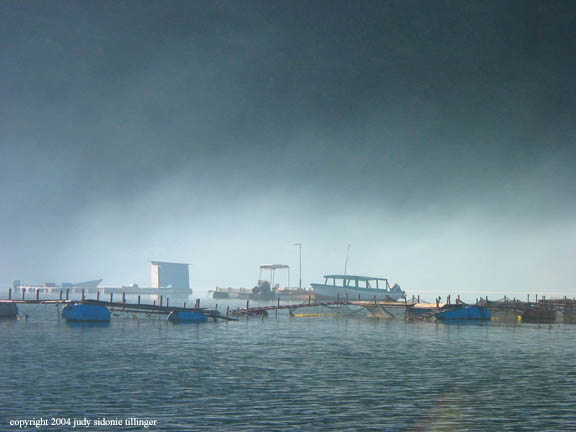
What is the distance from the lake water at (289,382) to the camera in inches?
1050

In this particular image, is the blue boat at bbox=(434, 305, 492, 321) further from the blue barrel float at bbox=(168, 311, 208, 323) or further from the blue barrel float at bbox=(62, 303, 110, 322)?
the blue barrel float at bbox=(62, 303, 110, 322)

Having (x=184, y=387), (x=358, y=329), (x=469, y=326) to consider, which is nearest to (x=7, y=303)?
(x=358, y=329)

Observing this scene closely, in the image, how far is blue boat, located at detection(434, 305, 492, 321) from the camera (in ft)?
311

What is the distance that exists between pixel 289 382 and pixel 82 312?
5680cm

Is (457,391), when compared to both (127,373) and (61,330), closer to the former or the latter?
(127,373)

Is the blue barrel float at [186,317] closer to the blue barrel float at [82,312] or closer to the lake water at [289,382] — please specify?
the blue barrel float at [82,312]

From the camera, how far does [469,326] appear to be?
88750 millimetres

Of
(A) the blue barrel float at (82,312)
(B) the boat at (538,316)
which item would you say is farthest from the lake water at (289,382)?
(B) the boat at (538,316)

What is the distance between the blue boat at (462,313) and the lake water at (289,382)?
27.1 metres

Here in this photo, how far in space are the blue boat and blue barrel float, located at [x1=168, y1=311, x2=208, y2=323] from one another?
1598 inches

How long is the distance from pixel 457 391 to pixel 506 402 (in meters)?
3.45

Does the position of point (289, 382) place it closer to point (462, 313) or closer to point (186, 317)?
point (186, 317)

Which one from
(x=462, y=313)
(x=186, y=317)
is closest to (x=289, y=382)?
(x=186, y=317)

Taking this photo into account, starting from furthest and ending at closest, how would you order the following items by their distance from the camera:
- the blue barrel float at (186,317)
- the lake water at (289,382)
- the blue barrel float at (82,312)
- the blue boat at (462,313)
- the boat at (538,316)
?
the boat at (538,316)
the blue boat at (462,313)
the blue barrel float at (186,317)
the blue barrel float at (82,312)
the lake water at (289,382)
